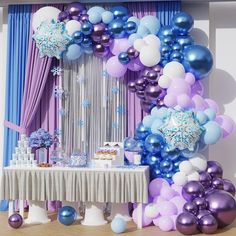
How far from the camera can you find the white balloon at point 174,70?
4812mm

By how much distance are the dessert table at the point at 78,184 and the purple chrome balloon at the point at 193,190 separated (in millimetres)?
397

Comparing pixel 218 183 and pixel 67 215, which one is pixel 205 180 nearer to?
pixel 218 183

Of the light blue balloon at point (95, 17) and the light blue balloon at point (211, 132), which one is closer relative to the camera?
the light blue balloon at point (211, 132)

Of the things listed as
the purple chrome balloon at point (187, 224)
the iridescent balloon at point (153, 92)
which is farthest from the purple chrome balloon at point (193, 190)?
the iridescent balloon at point (153, 92)

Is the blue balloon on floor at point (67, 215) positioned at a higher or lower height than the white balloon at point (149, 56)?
lower

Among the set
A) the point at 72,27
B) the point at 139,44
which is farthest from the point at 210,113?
the point at 72,27

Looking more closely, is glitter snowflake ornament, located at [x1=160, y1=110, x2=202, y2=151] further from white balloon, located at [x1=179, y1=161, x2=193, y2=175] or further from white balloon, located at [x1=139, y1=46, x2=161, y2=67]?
white balloon, located at [x1=139, y1=46, x2=161, y2=67]

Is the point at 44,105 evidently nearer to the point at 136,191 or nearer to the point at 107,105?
the point at 107,105

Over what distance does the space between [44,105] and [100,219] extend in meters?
1.57

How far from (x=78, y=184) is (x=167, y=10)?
227cm

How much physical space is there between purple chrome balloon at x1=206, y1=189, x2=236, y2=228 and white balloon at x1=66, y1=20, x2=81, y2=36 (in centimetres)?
231

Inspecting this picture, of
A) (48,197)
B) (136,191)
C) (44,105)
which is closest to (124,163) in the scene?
(136,191)

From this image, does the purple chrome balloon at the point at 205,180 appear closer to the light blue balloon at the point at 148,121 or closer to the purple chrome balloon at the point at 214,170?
the purple chrome balloon at the point at 214,170

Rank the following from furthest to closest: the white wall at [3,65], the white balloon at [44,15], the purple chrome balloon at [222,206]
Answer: the white wall at [3,65] < the white balloon at [44,15] < the purple chrome balloon at [222,206]
